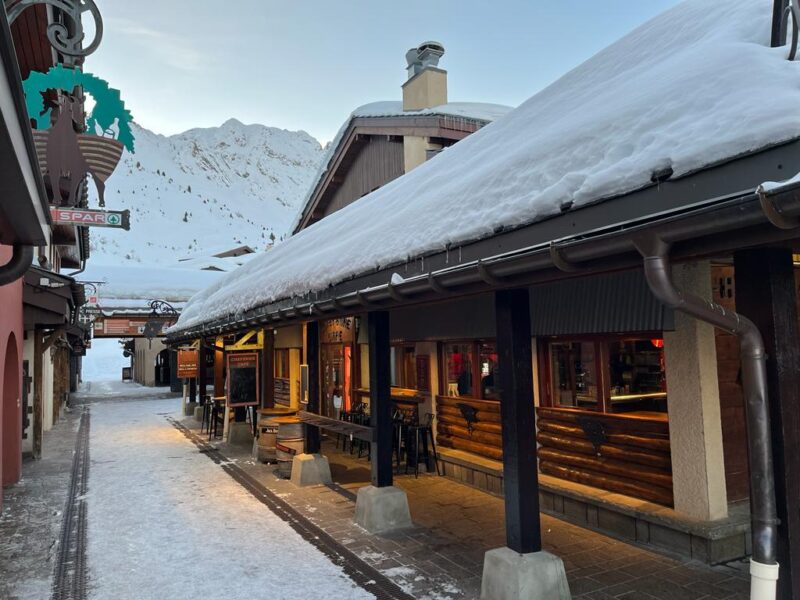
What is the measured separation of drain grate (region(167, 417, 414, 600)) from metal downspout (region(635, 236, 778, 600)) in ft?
10.1

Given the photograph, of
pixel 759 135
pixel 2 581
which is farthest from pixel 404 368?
pixel 759 135

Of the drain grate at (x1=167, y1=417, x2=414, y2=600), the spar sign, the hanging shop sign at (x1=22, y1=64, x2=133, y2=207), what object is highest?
the hanging shop sign at (x1=22, y1=64, x2=133, y2=207)

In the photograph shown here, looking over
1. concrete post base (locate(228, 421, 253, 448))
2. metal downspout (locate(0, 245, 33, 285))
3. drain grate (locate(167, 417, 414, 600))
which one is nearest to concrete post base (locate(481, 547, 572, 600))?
drain grate (locate(167, 417, 414, 600))

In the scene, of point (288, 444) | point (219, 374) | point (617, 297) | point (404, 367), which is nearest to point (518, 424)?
point (617, 297)

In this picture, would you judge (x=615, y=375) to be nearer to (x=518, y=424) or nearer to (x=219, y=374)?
(x=518, y=424)

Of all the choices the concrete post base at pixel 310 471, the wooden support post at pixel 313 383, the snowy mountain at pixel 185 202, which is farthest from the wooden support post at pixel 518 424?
the snowy mountain at pixel 185 202

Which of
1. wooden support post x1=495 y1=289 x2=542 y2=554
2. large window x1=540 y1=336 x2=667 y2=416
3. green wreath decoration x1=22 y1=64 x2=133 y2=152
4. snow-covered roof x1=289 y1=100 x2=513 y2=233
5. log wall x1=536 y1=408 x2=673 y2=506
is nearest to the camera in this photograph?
wooden support post x1=495 y1=289 x2=542 y2=554

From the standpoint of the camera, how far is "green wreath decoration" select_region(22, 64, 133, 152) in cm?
471

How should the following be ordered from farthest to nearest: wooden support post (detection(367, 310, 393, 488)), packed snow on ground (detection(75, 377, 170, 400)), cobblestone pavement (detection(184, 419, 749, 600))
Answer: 1. packed snow on ground (detection(75, 377, 170, 400))
2. wooden support post (detection(367, 310, 393, 488))
3. cobblestone pavement (detection(184, 419, 749, 600))

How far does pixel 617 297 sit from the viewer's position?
5.62 meters

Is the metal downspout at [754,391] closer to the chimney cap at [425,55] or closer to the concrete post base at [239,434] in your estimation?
the concrete post base at [239,434]

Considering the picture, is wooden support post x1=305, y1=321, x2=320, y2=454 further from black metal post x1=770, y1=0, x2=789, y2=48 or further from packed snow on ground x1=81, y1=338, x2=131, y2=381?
packed snow on ground x1=81, y1=338, x2=131, y2=381

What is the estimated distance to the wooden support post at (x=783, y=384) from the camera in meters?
2.74

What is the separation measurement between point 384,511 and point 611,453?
2.71 m
